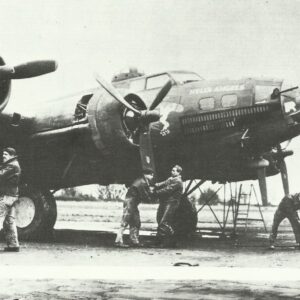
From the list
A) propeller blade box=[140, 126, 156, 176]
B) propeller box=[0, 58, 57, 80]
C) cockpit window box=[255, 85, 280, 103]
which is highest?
cockpit window box=[255, 85, 280, 103]

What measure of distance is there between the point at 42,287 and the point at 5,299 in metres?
0.85

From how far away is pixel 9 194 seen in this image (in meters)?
11.1

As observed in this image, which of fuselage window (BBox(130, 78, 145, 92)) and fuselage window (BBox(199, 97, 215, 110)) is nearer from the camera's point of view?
fuselage window (BBox(199, 97, 215, 110))

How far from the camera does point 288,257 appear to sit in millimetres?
10602

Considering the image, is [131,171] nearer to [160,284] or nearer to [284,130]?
[284,130]

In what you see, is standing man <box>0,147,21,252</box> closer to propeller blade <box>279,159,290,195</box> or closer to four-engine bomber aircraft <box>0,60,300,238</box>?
four-engine bomber aircraft <box>0,60,300,238</box>

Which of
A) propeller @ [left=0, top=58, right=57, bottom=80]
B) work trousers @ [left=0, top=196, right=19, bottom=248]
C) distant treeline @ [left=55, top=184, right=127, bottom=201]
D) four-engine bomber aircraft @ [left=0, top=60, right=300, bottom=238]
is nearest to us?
propeller @ [left=0, top=58, right=57, bottom=80]

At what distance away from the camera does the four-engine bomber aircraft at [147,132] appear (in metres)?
12.0

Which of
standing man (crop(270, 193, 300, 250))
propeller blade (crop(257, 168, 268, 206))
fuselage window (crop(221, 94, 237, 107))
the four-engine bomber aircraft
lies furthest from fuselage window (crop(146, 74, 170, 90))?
standing man (crop(270, 193, 300, 250))

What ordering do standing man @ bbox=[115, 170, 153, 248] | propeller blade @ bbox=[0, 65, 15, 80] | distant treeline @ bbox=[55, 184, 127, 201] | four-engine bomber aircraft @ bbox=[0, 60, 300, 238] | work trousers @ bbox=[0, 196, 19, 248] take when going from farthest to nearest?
distant treeline @ bbox=[55, 184, 127, 201]
standing man @ bbox=[115, 170, 153, 248]
four-engine bomber aircraft @ bbox=[0, 60, 300, 238]
work trousers @ bbox=[0, 196, 19, 248]
propeller blade @ bbox=[0, 65, 15, 80]

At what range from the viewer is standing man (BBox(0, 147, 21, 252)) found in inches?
431

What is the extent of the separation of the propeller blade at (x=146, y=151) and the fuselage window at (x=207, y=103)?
1.25 m

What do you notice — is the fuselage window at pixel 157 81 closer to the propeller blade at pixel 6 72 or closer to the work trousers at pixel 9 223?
the work trousers at pixel 9 223

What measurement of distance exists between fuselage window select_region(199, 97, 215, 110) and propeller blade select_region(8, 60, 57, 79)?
17.6 feet
